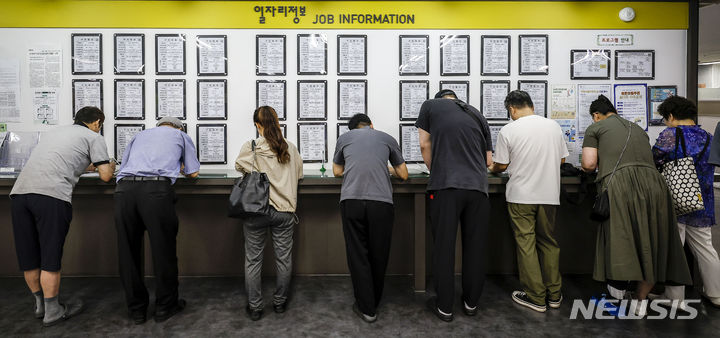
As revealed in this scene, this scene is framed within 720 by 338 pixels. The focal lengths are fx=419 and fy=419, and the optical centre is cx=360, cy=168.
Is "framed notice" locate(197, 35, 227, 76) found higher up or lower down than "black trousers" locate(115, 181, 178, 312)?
higher up

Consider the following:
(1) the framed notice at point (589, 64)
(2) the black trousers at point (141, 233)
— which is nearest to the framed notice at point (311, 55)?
(2) the black trousers at point (141, 233)

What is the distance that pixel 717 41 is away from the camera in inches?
309

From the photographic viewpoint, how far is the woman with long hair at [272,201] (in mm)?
2844

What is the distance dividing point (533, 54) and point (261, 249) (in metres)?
3.05

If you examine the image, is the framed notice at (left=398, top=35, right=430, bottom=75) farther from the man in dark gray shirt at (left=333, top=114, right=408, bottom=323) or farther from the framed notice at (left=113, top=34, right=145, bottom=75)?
the framed notice at (left=113, top=34, right=145, bottom=75)

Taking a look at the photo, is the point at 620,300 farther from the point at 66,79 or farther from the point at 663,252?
the point at 66,79

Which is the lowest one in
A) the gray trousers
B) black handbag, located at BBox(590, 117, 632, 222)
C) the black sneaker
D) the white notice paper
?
the black sneaker

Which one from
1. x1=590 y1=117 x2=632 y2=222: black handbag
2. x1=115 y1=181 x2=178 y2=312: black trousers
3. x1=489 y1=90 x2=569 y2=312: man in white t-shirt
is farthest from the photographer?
x1=489 y1=90 x2=569 y2=312: man in white t-shirt

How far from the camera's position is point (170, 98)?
12.8 ft

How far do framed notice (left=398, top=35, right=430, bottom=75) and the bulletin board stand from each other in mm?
21

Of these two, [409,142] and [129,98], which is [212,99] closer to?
[129,98]

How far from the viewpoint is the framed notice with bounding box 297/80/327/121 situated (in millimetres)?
3939

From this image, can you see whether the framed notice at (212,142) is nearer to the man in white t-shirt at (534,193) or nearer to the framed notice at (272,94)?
the framed notice at (272,94)

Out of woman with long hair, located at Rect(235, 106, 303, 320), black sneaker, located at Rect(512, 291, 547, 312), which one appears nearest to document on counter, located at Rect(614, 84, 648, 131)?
black sneaker, located at Rect(512, 291, 547, 312)
